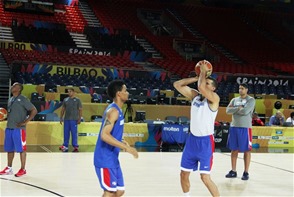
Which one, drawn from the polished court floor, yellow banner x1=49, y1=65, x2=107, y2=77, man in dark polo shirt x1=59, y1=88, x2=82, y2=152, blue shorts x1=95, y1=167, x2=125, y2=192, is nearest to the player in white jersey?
the polished court floor

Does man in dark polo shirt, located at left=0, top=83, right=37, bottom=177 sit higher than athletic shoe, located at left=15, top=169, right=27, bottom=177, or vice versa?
man in dark polo shirt, located at left=0, top=83, right=37, bottom=177

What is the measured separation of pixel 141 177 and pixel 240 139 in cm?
194

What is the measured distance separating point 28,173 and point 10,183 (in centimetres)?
102

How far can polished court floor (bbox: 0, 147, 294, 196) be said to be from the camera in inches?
292

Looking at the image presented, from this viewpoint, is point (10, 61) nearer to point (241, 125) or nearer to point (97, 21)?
point (97, 21)

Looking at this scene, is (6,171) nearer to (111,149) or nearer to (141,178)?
(141,178)

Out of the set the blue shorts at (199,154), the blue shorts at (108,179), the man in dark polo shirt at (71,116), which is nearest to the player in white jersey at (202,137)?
the blue shorts at (199,154)

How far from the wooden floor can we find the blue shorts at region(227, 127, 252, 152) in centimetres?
62

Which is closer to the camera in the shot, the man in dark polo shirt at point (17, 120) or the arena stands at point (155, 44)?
the man in dark polo shirt at point (17, 120)

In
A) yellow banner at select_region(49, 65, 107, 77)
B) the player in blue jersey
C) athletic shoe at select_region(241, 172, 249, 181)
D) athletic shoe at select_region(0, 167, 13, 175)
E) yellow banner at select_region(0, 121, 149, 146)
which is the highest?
the player in blue jersey

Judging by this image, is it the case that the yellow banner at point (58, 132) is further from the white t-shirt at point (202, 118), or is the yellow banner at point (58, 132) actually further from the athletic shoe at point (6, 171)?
the white t-shirt at point (202, 118)

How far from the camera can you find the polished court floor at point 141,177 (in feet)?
24.3

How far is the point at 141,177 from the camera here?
346 inches

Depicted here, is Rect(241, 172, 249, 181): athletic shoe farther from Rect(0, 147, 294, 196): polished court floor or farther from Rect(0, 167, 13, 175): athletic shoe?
Rect(0, 167, 13, 175): athletic shoe
